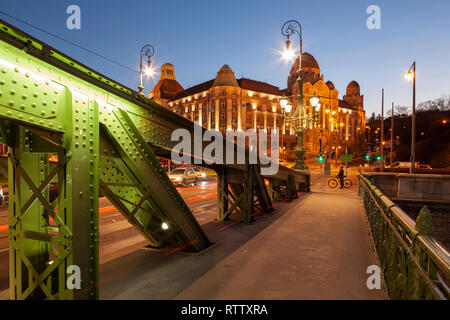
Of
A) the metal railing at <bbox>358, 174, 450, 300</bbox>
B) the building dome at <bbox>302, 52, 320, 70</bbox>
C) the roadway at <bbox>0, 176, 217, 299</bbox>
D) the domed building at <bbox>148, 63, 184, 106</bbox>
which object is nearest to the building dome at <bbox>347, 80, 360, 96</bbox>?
the building dome at <bbox>302, 52, 320, 70</bbox>

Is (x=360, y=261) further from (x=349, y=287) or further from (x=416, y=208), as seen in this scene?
(x=416, y=208)

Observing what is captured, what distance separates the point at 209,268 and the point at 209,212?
6531 mm

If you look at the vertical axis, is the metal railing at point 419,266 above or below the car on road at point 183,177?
above

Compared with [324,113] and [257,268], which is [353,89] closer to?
[324,113]

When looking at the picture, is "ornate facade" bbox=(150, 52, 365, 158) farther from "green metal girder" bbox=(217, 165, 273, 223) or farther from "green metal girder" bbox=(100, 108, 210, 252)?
"green metal girder" bbox=(100, 108, 210, 252)

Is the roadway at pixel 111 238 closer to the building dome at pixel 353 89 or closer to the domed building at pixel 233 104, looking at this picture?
the domed building at pixel 233 104

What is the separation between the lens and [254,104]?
76.1 meters

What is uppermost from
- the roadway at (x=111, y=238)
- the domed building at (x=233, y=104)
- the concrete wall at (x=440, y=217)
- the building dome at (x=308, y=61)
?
the building dome at (x=308, y=61)

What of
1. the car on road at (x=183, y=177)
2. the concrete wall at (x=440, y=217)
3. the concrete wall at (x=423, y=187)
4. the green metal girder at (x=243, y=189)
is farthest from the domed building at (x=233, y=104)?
the green metal girder at (x=243, y=189)

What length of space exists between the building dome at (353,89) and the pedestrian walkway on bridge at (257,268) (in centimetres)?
12250

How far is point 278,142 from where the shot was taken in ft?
258

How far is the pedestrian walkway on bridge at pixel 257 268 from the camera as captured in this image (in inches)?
162

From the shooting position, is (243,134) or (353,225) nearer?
(353,225)
